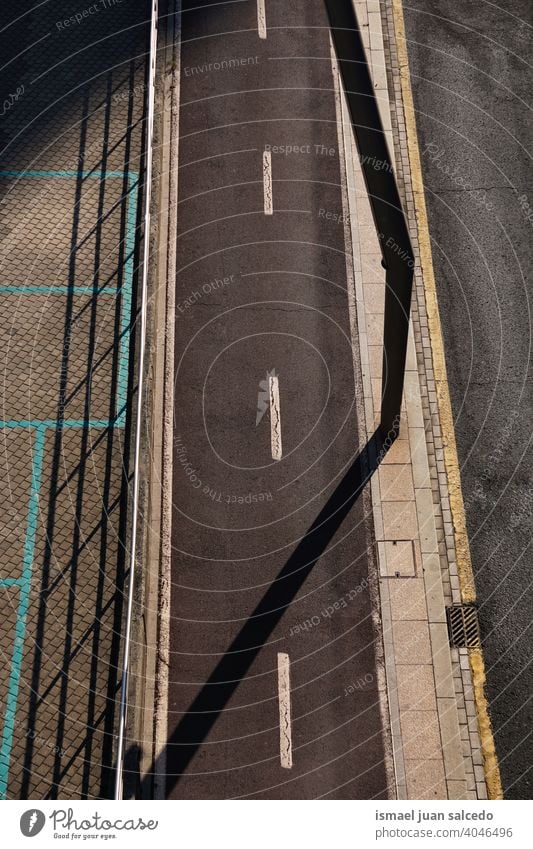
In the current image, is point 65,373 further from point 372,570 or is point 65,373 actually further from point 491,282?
point 491,282

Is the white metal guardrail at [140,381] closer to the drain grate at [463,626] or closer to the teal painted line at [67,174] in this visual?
the teal painted line at [67,174]

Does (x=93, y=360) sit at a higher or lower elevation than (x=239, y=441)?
higher

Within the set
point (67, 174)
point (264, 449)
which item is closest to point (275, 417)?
point (264, 449)

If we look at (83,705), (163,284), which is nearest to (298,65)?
(163,284)

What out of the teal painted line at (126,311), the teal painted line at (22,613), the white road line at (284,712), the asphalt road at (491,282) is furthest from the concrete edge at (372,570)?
the teal painted line at (22,613)

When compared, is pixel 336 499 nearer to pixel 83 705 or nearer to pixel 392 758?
pixel 392 758

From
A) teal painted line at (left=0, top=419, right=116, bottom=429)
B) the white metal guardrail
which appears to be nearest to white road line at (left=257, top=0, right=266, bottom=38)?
the white metal guardrail
